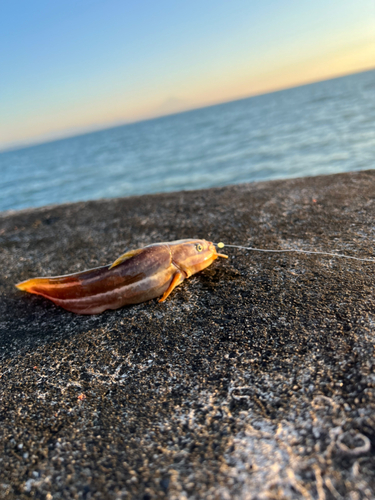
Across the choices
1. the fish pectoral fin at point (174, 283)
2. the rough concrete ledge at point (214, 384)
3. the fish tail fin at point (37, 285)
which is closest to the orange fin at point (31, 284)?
the fish tail fin at point (37, 285)

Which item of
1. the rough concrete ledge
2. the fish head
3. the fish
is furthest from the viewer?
the fish head

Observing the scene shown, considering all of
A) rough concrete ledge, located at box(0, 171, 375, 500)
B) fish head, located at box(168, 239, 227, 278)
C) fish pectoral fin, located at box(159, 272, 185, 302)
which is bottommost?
rough concrete ledge, located at box(0, 171, 375, 500)

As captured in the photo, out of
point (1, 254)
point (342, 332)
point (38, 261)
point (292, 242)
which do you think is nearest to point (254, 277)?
point (292, 242)

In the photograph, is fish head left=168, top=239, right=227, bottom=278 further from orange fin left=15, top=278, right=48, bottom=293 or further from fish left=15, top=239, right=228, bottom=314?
orange fin left=15, top=278, right=48, bottom=293

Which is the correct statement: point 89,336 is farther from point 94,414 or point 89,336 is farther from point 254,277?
point 254,277

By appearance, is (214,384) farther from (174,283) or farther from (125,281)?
(125,281)

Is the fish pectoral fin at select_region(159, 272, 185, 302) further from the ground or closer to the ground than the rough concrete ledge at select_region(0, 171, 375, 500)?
further from the ground

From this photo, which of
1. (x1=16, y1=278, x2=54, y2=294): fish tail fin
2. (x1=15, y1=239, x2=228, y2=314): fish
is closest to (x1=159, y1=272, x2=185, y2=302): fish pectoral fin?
(x1=15, y1=239, x2=228, y2=314): fish
